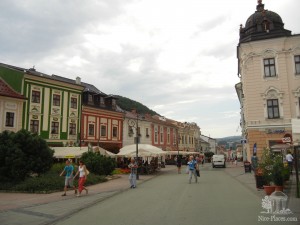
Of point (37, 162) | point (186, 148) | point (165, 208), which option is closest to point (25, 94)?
point (37, 162)

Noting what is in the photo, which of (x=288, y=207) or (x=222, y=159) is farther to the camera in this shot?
(x=222, y=159)

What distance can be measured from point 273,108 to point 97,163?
1855 cm

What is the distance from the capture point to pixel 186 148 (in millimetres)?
73625

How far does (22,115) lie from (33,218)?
24.4 m

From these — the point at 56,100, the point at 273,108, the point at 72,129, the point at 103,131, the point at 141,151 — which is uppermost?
the point at 56,100

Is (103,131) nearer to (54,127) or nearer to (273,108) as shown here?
(54,127)

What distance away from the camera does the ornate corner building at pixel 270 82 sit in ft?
102

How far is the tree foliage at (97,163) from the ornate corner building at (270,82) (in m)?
15.0

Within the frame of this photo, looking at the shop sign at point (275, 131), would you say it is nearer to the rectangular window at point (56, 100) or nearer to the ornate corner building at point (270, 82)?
the ornate corner building at point (270, 82)

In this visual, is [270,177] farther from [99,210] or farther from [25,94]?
[25,94]

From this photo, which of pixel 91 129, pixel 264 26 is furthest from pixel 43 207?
pixel 264 26

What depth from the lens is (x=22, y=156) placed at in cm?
1838

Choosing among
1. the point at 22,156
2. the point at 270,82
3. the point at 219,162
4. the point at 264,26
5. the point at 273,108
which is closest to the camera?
the point at 22,156

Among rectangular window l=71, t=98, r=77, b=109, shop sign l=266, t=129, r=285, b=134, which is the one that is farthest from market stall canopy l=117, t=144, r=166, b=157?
shop sign l=266, t=129, r=285, b=134
